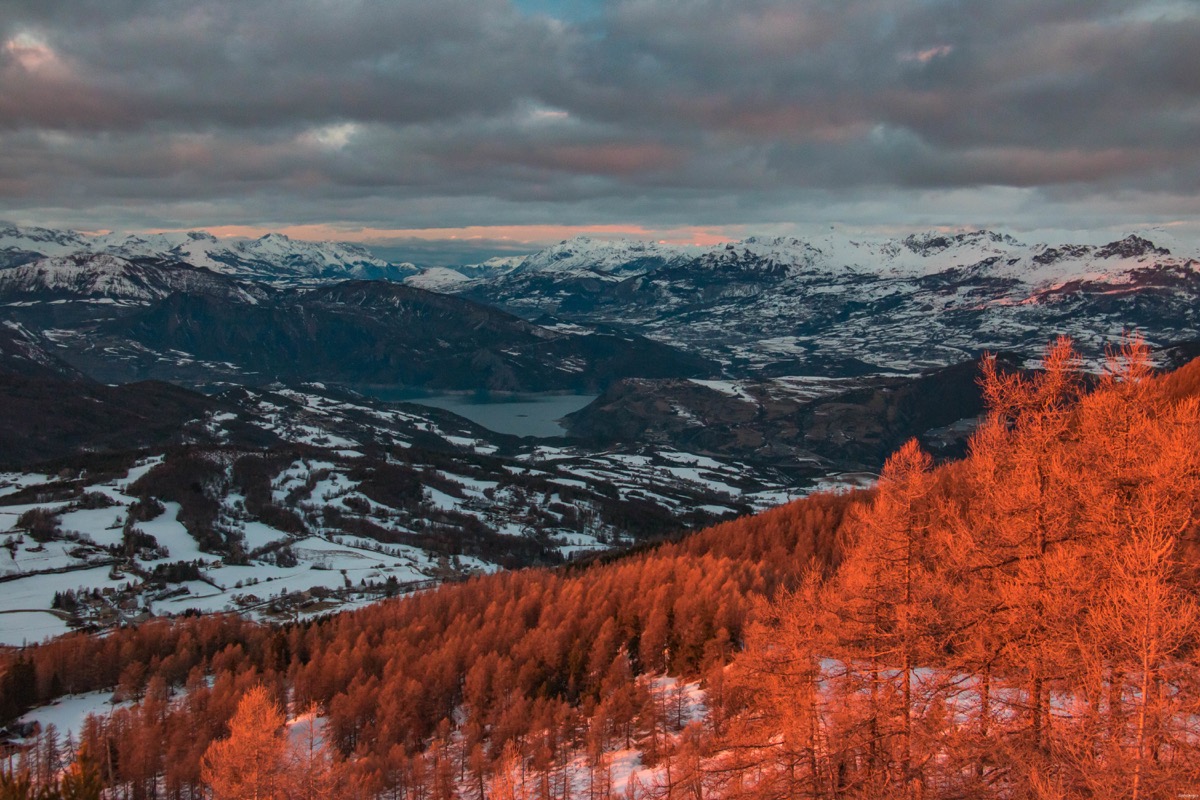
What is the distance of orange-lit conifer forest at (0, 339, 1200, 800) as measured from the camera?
23.6m

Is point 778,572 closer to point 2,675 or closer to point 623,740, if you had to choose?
point 623,740

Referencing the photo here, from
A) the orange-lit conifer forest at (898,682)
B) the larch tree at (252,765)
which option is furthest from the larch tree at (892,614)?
the larch tree at (252,765)

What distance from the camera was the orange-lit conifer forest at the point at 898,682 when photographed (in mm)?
23641

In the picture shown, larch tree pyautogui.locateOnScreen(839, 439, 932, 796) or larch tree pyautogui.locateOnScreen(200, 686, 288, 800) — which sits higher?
larch tree pyautogui.locateOnScreen(839, 439, 932, 796)

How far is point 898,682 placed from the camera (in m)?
28.5

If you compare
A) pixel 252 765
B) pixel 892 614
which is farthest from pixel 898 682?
pixel 252 765

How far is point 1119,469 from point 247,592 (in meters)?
175

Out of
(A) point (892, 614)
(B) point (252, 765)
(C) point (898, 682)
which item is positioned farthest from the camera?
(B) point (252, 765)

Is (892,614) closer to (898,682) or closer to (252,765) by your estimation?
(898,682)

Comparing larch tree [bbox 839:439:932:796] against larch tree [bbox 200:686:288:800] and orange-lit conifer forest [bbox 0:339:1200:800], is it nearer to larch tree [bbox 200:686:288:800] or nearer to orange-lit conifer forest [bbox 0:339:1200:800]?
orange-lit conifer forest [bbox 0:339:1200:800]

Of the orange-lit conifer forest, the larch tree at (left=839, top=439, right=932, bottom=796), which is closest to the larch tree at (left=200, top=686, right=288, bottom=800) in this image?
the orange-lit conifer forest

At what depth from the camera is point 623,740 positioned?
63031 mm

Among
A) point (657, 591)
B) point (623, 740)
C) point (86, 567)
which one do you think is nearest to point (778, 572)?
Result: point (657, 591)

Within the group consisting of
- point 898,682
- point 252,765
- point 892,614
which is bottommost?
point 252,765
